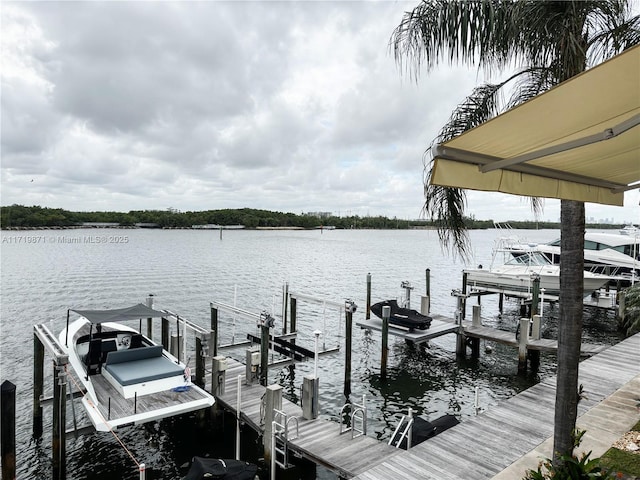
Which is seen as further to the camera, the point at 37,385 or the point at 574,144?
the point at 37,385

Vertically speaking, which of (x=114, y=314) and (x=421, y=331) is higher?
(x=114, y=314)

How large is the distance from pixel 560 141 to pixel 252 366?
1048 cm

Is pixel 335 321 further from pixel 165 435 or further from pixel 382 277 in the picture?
pixel 382 277

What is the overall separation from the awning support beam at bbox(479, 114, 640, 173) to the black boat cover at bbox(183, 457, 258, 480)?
659 centimetres

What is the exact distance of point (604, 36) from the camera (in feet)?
17.8

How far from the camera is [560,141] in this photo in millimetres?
3652

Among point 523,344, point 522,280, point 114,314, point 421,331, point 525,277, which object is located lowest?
point 523,344

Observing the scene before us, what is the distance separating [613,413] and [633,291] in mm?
9404

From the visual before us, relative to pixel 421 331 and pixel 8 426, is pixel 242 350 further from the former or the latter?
pixel 8 426

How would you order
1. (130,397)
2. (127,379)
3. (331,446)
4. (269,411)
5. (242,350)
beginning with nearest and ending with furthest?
(331,446) → (269,411) → (130,397) → (127,379) → (242,350)

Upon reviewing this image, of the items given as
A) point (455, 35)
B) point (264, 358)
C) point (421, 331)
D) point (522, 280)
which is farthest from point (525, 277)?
point (455, 35)

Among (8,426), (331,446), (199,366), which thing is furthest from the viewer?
(199,366)

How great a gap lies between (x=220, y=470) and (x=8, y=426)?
4453mm

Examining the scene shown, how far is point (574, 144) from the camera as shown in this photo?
3.49 metres
